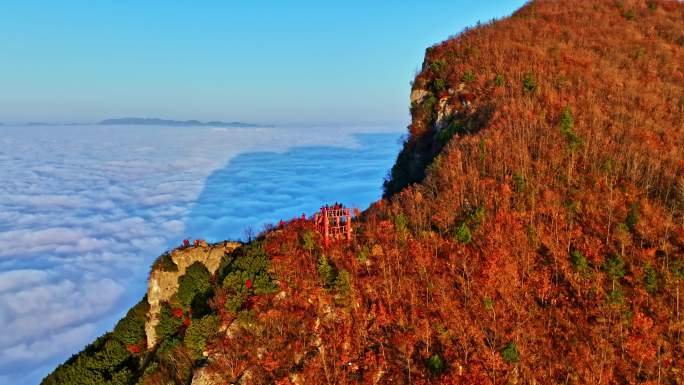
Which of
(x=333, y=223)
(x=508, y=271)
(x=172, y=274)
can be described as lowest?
(x=172, y=274)

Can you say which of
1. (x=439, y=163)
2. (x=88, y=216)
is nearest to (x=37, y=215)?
(x=88, y=216)

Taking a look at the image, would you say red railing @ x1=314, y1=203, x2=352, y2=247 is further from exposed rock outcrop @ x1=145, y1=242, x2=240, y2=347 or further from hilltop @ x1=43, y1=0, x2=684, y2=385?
exposed rock outcrop @ x1=145, y1=242, x2=240, y2=347

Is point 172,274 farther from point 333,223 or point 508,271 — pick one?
point 508,271

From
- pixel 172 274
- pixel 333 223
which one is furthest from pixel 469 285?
pixel 172 274

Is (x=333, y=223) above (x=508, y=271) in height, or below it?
above

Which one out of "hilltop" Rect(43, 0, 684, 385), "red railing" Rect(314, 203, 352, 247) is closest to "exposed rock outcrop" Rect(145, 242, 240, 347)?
"hilltop" Rect(43, 0, 684, 385)

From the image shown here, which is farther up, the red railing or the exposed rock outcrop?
the red railing

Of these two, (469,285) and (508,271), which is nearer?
(469,285)

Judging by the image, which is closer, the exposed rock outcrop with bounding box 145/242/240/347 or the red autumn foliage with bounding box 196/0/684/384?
the red autumn foliage with bounding box 196/0/684/384
